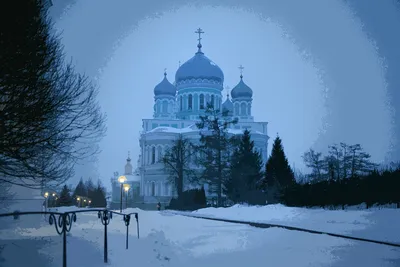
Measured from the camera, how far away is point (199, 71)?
68812 mm

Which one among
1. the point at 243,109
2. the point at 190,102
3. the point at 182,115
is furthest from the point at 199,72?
the point at 243,109

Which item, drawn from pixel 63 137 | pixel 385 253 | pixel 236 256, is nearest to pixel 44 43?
pixel 63 137

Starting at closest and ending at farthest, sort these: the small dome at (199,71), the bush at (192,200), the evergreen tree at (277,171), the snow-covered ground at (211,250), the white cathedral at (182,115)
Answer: the snow-covered ground at (211,250) → the evergreen tree at (277,171) → the bush at (192,200) → the white cathedral at (182,115) → the small dome at (199,71)

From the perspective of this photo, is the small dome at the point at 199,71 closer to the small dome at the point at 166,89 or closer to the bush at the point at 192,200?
the small dome at the point at 166,89

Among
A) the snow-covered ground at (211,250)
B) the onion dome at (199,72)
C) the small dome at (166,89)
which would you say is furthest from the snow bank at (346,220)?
the small dome at (166,89)

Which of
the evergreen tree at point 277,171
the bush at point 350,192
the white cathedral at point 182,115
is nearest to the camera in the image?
the bush at point 350,192

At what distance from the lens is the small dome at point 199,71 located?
68688 millimetres

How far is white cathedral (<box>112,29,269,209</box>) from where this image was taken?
64.6 meters

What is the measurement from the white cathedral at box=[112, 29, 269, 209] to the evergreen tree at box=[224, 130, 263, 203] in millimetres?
16991

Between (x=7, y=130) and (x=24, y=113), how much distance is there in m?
0.47

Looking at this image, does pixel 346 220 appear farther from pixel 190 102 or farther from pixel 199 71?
pixel 190 102

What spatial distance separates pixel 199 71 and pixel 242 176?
30533 mm

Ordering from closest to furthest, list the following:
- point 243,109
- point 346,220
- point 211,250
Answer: point 211,250 → point 346,220 → point 243,109

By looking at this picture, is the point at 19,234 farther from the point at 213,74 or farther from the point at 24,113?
the point at 213,74
